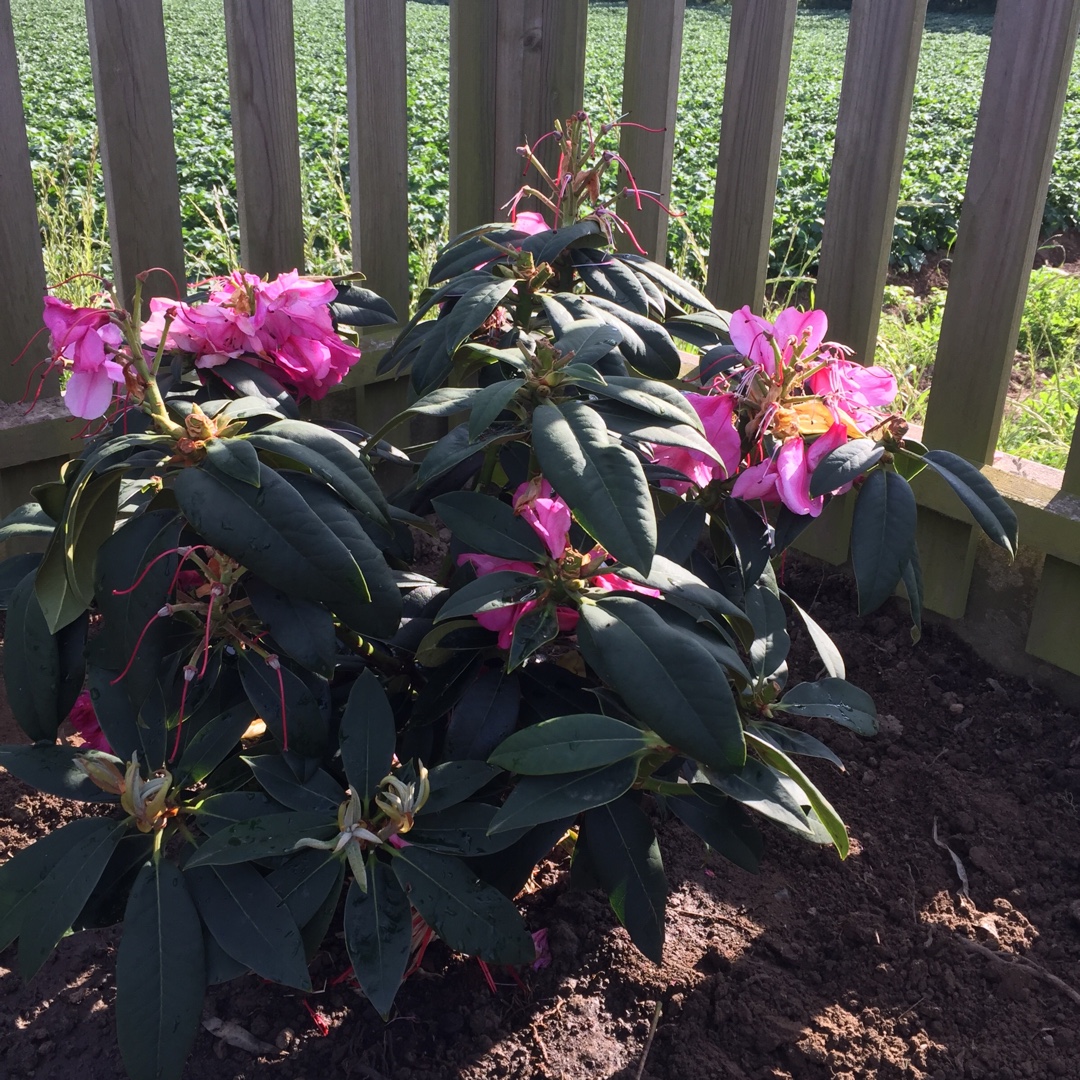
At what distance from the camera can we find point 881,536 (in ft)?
3.82

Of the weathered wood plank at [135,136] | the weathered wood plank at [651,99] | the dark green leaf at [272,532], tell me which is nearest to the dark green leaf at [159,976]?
the dark green leaf at [272,532]

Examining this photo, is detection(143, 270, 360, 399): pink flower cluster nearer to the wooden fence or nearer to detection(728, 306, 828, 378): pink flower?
detection(728, 306, 828, 378): pink flower

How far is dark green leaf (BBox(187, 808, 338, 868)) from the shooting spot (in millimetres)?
1097

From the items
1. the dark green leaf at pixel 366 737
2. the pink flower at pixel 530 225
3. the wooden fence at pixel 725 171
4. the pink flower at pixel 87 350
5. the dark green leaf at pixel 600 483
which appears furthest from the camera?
the wooden fence at pixel 725 171

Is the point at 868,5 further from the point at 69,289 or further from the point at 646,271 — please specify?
the point at 69,289

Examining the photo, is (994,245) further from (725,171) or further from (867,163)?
(725,171)

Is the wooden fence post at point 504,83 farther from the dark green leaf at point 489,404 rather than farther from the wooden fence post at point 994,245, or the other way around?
the dark green leaf at point 489,404

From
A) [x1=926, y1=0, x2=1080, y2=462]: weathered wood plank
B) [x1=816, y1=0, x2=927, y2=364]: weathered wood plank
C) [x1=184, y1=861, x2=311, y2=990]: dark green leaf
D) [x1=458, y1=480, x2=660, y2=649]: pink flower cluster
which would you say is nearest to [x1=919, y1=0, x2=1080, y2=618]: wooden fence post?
[x1=926, y1=0, x2=1080, y2=462]: weathered wood plank

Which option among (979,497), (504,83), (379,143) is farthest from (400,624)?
(504,83)

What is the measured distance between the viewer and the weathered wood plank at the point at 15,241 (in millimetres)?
1961

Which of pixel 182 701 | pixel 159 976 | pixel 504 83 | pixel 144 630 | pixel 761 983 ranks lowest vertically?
pixel 761 983

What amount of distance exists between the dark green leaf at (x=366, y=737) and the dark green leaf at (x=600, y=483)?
0.38 m

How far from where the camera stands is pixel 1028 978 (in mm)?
1512

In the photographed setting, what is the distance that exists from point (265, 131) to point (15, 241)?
0.56 metres
